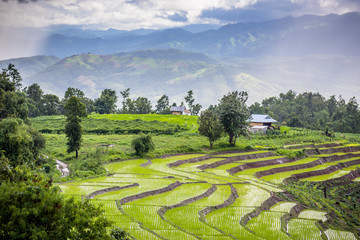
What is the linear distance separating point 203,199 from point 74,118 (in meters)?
25.8

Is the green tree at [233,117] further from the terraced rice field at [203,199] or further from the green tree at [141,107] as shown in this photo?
the green tree at [141,107]

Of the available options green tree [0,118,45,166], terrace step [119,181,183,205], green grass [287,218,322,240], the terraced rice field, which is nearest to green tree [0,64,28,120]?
green tree [0,118,45,166]

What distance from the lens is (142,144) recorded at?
5803 cm

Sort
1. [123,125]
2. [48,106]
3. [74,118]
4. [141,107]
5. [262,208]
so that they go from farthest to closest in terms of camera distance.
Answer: [141,107] < [48,106] < [123,125] < [74,118] < [262,208]

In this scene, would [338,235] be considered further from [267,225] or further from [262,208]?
[262,208]

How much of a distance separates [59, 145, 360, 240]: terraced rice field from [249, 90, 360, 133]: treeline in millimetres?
58316

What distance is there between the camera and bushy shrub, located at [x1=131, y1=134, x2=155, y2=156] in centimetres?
5781

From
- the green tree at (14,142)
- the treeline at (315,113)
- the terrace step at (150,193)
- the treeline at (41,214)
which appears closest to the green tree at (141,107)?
the treeline at (315,113)

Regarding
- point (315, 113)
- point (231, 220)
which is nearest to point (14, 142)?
point (231, 220)

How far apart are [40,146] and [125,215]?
79.7 feet

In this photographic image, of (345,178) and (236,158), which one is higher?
(236,158)

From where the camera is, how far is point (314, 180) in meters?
53.5

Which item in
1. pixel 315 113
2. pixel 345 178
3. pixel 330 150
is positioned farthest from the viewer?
pixel 315 113

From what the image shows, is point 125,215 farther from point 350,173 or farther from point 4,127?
point 350,173
